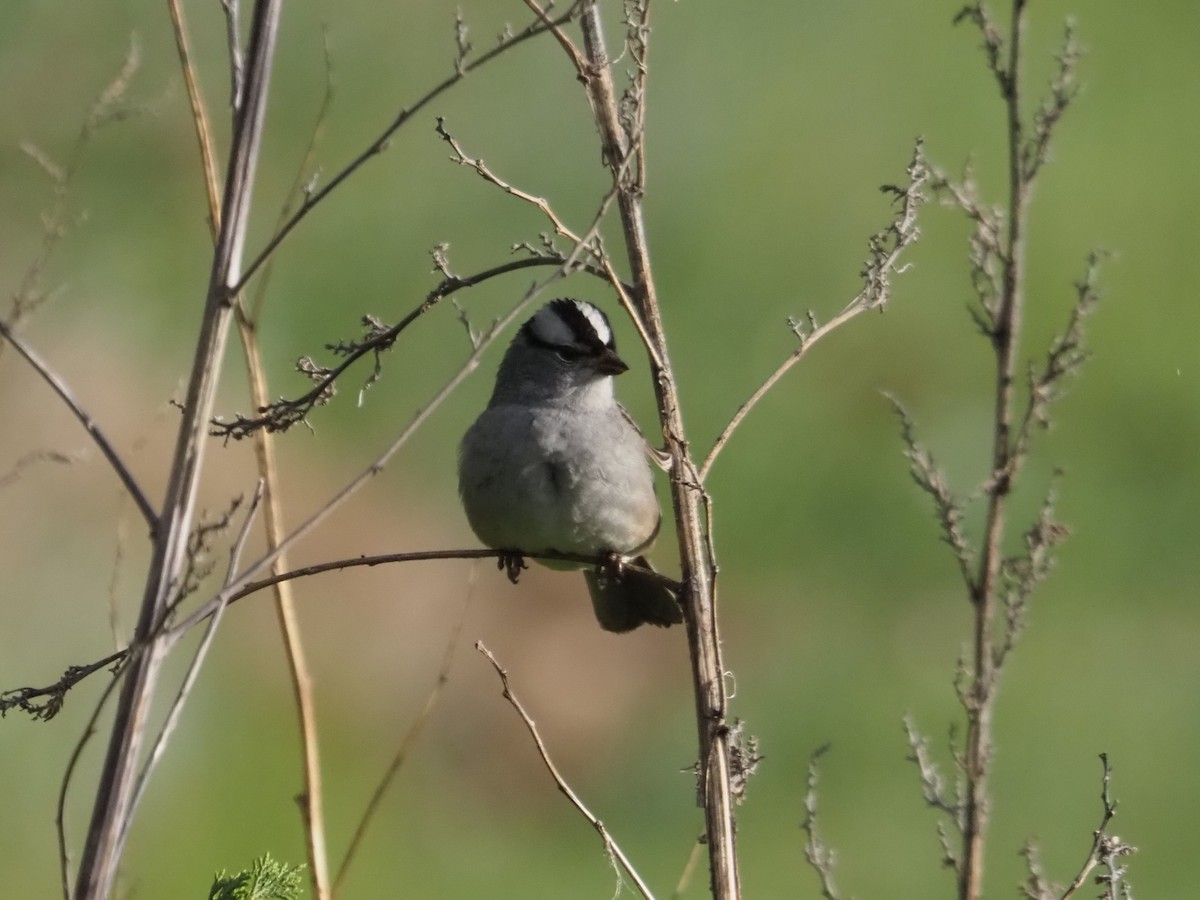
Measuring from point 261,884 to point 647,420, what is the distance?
10.6 ft

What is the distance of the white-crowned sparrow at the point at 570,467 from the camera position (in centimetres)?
332

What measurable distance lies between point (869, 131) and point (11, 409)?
11.2 ft

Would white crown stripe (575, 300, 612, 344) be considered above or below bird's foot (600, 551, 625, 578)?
above

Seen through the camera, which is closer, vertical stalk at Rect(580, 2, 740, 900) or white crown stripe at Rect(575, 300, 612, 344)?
vertical stalk at Rect(580, 2, 740, 900)

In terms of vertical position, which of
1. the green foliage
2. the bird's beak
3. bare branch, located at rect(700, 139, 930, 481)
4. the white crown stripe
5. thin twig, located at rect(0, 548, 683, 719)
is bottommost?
the green foliage

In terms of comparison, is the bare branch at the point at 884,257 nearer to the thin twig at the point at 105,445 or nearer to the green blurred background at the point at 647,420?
the thin twig at the point at 105,445

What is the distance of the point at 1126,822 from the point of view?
466 cm

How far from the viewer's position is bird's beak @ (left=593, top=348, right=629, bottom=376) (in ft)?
11.2

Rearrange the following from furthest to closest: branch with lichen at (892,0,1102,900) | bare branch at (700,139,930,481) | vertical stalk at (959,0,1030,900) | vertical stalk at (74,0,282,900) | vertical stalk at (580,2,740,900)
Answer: branch with lichen at (892,0,1102,900) → vertical stalk at (959,0,1030,900) → bare branch at (700,139,930,481) → vertical stalk at (580,2,740,900) → vertical stalk at (74,0,282,900)

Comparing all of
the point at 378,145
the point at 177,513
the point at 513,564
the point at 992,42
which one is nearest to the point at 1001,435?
the point at 992,42

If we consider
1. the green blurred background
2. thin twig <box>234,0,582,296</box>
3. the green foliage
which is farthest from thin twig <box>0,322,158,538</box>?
the green blurred background

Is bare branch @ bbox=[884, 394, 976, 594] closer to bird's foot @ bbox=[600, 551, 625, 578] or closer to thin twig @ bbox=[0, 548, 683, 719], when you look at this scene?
bird's foot @ bbox=[600, 551, 625, 578]

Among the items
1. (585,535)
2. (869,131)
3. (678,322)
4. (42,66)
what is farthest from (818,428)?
(42,66)

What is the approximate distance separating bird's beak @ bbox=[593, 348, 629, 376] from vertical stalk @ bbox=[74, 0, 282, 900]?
1.91 meters
